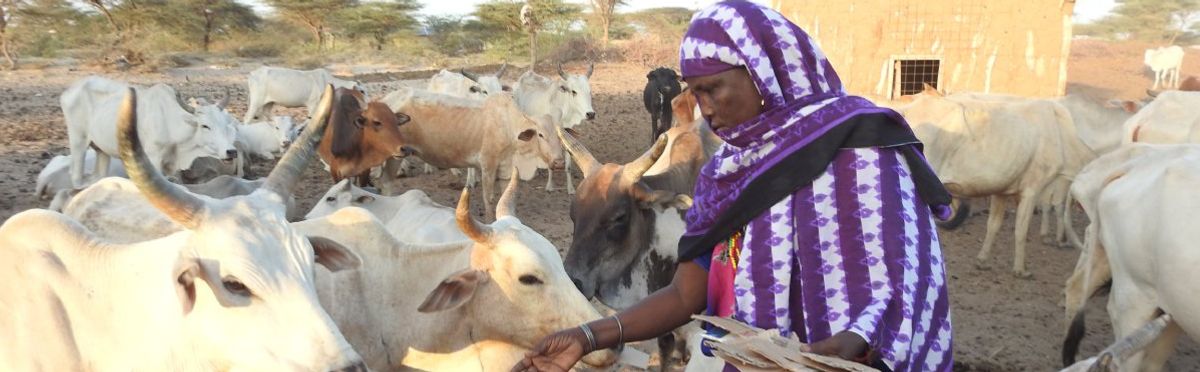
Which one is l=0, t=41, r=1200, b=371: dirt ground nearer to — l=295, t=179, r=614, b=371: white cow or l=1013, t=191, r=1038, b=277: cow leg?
l=1013, t=191, r=1038, b=277: cow leg

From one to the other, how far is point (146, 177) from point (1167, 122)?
8090 mm

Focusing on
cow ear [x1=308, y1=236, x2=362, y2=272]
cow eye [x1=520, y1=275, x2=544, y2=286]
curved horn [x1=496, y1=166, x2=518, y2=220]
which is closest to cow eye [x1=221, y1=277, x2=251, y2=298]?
cow ear [x1=308, y1=236, x2=362, y2=272]

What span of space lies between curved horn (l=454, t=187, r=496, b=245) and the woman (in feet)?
4.43

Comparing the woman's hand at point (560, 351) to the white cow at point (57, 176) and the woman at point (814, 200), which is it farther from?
the white cow at point (57, 176)

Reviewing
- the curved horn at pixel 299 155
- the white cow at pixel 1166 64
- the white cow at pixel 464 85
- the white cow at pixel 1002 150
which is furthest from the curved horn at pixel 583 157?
the white cow at pixel 1166 64

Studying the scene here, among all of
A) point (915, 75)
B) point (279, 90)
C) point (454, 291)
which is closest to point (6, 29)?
point (279, 90)

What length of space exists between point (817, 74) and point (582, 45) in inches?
1190

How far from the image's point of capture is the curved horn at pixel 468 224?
314 cm

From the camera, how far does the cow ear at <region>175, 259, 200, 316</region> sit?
2133mm

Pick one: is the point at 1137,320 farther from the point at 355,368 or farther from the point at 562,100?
the point at 562,100

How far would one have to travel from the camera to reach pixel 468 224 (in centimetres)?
328

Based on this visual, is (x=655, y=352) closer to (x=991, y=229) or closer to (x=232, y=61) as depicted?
(x=991, y=229)

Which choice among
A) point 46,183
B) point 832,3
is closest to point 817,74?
point 46,183

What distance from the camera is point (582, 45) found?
31.7 meters
